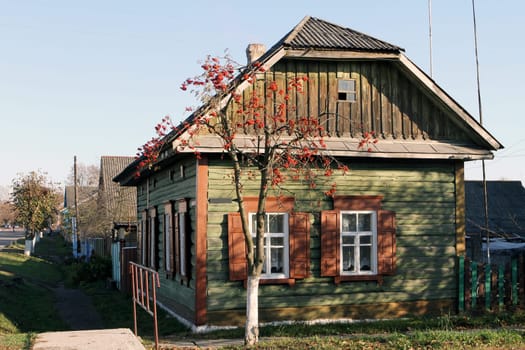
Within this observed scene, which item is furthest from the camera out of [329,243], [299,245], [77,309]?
[77,309]

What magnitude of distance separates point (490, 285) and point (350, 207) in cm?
350

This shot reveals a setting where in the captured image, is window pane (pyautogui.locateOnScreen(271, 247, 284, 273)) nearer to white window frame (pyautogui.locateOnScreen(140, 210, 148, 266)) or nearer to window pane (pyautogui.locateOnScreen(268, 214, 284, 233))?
window pane (pyautogui.locateOnScreen(268, 214, 284, 233))

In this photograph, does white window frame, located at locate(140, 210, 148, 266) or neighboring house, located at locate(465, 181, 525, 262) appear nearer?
white window frame, located at locate(140, 210, 148, 266)

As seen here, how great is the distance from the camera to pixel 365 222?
48.9 feet

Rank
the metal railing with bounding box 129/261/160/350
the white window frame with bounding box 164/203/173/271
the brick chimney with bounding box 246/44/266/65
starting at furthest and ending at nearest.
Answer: the brick chimney with bounding box 246/44/266/65 → the white window frame with bounding box 164/203/173/271 → the metal railing with bounding box 129/261/160/350

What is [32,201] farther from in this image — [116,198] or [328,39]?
[328,39]

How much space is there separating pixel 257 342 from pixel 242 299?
8.33 ft

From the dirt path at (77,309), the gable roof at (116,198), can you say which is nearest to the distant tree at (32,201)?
the gable roof at (116,198)

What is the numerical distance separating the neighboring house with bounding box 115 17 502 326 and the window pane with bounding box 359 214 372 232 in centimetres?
2

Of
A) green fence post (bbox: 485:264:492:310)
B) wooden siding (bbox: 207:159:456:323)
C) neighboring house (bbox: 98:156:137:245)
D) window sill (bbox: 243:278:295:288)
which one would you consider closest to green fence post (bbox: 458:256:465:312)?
wooden siding (bbox: 207:159:456:323)

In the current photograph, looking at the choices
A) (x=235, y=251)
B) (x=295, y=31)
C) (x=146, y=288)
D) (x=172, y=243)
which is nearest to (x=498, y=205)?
(x=172, y=243)

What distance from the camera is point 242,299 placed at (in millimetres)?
13797

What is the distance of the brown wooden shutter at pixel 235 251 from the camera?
13656mm

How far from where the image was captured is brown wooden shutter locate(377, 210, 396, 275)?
48.3 ft
